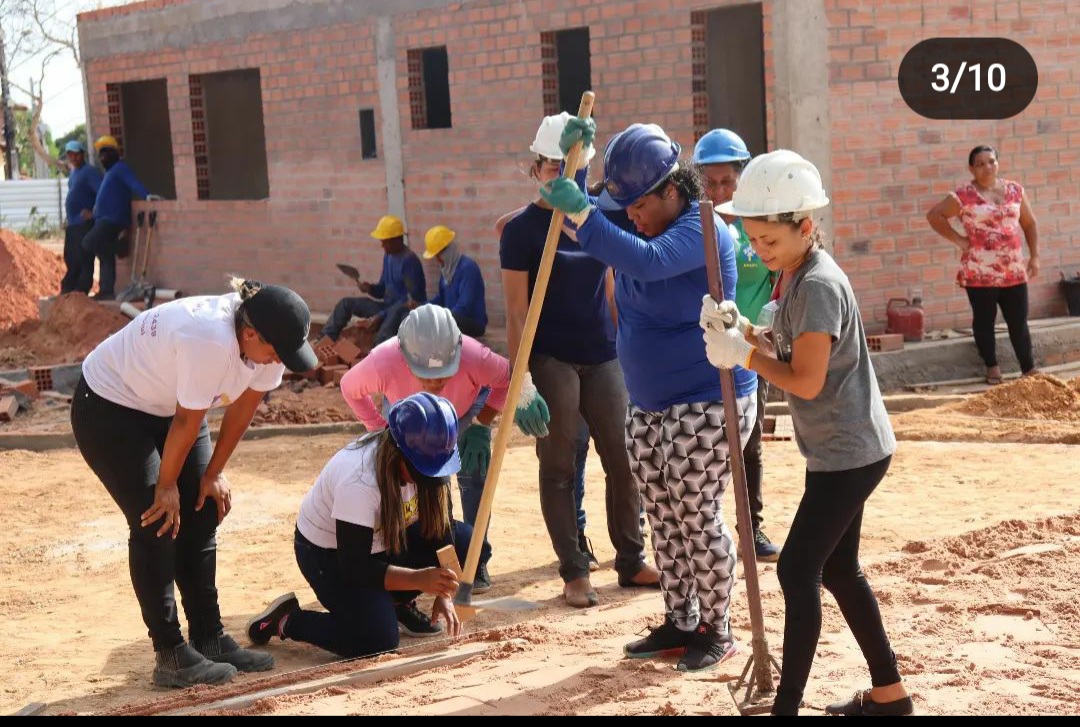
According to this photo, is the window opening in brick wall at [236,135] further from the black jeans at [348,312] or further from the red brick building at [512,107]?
the black jeans at [348,312]

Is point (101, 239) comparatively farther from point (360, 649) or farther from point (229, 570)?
point (360, 649)

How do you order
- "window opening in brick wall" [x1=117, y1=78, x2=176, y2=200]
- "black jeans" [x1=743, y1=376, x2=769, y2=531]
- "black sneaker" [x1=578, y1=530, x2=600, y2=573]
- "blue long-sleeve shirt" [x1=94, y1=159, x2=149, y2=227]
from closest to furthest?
"black jeans" [x1=743, y1=376, x2=769, y2=531]
"black sneaker" [x1=578, y1=530, x2=600, y2=573]
"blue long-sleeve shirt" [x1=94, y1=159, x2=149, y2=227]
"window opening in brick wall" [x1=117, y1=78, x2=176, y2=200]

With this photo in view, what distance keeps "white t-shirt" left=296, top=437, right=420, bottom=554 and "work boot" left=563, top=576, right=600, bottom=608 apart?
0.92m

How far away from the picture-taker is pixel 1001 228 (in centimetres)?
1056

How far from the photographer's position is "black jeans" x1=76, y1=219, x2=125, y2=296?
1706 centimetres

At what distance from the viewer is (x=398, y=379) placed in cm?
584

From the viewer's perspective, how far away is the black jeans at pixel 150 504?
16.9 feet

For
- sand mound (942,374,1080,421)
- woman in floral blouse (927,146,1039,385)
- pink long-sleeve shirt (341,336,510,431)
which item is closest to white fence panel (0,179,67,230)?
woman in floral blouse (927,146,1039,385)

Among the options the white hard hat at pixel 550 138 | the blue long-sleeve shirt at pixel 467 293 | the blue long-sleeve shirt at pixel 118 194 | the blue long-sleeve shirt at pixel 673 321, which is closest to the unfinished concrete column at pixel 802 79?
the blue long-sleeve shirt at pixel 467 293

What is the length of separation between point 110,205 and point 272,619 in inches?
494

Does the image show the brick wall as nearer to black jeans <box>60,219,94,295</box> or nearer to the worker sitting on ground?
the worker sitting on ground

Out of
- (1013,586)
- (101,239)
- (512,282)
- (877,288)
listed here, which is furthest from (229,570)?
(101,239)

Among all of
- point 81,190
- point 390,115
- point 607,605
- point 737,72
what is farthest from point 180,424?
point 81,190

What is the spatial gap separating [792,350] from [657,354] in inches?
38.5
